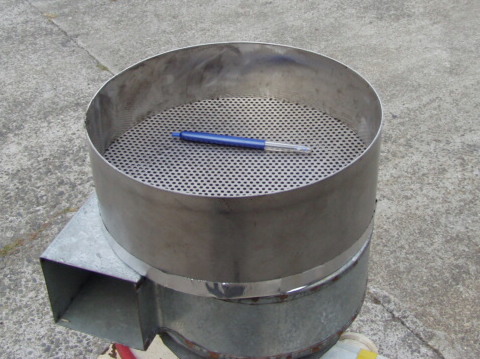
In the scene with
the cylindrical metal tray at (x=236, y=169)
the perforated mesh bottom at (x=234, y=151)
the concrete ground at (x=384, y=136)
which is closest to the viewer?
the cylindrical metal tray at (x=236, y=169)

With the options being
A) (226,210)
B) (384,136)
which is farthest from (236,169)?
(384,136)

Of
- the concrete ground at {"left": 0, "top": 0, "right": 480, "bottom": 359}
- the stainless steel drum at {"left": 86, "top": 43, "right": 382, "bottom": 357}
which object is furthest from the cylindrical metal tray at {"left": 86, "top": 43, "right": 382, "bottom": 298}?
the concrete ground at {"left": 0, "top": 0, "right": 480, "bottom": 359}

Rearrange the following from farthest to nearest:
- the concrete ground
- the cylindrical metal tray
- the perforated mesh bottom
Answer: the concrete ground, the perforated mesh bottom, the cylindrical metal tray

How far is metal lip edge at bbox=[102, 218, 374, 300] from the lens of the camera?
0.82 metres

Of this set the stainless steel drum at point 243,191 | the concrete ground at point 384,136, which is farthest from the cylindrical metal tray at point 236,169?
the concrete ground at point 384,136

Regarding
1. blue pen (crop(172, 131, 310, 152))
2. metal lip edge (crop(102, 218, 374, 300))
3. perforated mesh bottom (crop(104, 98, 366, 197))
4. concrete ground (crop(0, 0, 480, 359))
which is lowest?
concrete ground (crop(0, 0, 480, 359))

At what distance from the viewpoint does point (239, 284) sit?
811mm

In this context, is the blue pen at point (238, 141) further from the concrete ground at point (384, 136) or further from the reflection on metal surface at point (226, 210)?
the concrete ground at point (384, 136)

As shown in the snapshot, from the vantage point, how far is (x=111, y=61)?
313 cm

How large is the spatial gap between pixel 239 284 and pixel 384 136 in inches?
75.4

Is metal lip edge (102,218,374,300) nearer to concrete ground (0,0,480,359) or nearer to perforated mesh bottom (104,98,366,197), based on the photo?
perforated mesh bottom (104,98,366,197)

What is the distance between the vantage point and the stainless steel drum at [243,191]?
77 centimetres

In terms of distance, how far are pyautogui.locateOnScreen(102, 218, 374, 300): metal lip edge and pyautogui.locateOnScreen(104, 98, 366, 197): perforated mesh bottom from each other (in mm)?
112

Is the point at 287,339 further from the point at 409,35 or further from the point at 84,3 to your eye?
the point at 84,3
